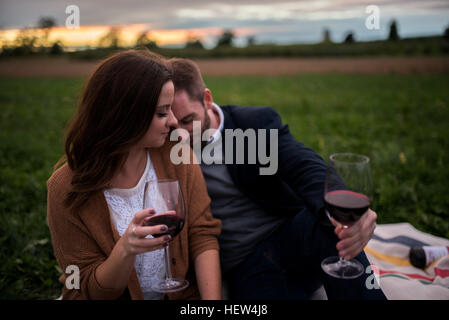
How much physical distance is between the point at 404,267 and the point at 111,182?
2617mm

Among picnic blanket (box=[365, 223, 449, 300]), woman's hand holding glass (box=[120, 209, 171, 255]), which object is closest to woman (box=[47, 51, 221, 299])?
woman's hand holding glass (box=[120, 209, 171, 255])

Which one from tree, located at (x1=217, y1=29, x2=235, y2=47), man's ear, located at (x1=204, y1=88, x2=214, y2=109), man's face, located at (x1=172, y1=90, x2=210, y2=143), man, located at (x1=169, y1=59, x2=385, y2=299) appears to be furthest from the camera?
tree, located at (x1=217, y1=29, x2=235, y2=47)

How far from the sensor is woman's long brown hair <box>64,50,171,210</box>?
1749 mm

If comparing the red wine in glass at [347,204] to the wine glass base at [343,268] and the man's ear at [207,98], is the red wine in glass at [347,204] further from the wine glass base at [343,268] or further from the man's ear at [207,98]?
the man's ear at [207,98]

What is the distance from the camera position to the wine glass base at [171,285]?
1.79 m

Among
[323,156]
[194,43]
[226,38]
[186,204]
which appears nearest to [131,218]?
[186,204]

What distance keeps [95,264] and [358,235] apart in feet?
4.27

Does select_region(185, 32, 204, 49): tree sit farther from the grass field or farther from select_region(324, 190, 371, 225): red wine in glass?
select_region(324, 190, 371, 225): red wine in glass

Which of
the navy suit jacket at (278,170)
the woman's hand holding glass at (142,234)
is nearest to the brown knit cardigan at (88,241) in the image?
the woman's hand holding glass at (142,234)

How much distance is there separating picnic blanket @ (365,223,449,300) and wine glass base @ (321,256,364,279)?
0.70m

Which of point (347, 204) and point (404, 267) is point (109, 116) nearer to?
point (347, 204)

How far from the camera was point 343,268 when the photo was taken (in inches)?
66.4
